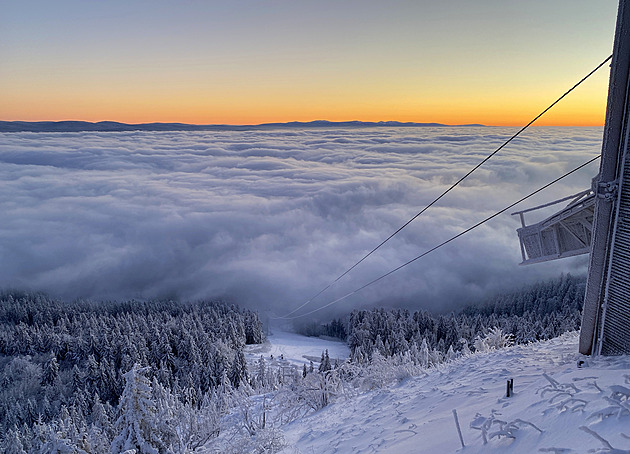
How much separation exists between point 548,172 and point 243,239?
149 meters

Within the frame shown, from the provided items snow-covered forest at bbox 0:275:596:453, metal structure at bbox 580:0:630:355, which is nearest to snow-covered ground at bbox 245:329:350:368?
snow-covered forest at bbox 0:275:596:453

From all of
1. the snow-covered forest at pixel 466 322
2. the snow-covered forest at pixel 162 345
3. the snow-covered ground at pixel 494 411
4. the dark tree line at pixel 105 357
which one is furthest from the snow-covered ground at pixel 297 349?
the snow-covered ground at pixel 494 411

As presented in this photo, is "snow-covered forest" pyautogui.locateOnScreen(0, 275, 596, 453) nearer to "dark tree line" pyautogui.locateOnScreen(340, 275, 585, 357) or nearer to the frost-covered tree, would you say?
"dark tree line" pyautogui.locateOnScreen(340, 275, 585, 357)

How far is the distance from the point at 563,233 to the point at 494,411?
23.3 ft

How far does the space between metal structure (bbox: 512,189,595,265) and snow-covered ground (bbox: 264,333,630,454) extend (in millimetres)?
2949

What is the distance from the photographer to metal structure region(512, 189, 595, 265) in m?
10.9

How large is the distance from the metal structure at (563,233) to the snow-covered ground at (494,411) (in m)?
2.95

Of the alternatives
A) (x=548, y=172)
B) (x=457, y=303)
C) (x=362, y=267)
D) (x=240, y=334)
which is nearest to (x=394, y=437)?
(x=240, y=334)

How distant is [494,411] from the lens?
735 centimetres

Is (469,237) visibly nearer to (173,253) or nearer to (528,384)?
(173,253)

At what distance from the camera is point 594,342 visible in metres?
9.78

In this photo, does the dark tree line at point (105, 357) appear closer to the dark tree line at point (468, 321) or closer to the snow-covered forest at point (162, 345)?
the snow-covered forest at point (162, 345)

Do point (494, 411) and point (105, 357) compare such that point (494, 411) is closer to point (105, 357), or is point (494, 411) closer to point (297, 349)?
point (105, 357)

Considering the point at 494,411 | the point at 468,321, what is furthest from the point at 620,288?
the point at 468,321
